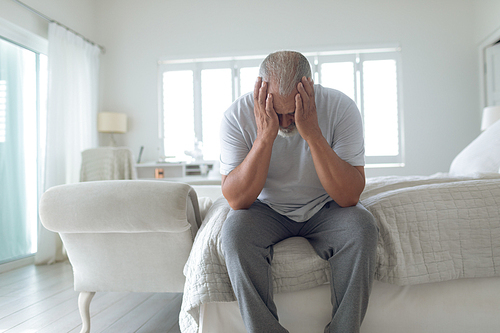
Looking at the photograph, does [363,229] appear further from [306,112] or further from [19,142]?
[19,142]

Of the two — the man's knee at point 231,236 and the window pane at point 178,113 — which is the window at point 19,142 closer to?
the window pane at point 178,113

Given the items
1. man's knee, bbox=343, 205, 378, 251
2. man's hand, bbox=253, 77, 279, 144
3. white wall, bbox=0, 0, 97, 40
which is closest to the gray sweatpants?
man's knee, bbox=343, 205, 378, 251

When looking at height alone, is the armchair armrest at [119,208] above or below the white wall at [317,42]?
below

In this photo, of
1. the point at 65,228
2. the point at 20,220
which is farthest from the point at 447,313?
the point at 20,220

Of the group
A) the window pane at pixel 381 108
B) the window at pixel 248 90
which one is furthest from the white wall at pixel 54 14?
the window pane at pixel 381 108

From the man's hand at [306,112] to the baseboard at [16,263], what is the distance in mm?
2804

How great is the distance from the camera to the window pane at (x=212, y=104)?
4672 mm

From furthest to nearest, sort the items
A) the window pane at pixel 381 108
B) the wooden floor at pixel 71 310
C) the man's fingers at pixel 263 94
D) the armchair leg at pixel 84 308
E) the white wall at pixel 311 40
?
the window pane at pixel 381 108 → the white wall at pixel 311 40 → the wooden floor at pixel 71 310 → the armchair leg at pixel 84 308 → the man's fingers at pixel 263 94

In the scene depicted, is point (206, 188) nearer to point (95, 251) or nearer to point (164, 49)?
point (95, 251)

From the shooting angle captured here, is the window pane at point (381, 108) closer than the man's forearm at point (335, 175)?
No

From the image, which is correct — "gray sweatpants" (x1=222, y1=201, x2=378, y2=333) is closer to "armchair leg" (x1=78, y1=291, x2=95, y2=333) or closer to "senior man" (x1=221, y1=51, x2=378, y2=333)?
"senior man" (x1=221, y1=51, x2=378, y2=333)

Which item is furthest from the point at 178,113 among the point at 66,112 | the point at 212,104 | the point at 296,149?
the point at 296,149

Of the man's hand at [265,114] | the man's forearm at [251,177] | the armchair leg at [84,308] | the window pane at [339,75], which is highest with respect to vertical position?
the window pane at [339,75]

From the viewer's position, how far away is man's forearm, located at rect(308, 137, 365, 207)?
120 centimetres
